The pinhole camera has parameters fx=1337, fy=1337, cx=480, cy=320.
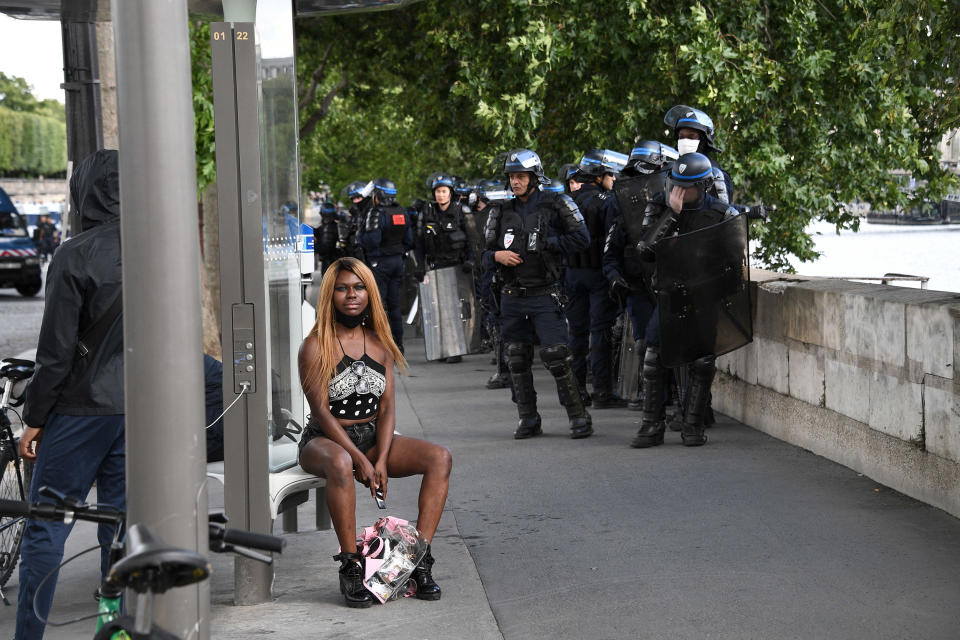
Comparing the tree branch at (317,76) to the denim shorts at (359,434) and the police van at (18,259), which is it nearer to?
the police van at (18,259)

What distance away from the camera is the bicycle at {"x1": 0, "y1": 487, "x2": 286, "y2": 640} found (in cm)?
238

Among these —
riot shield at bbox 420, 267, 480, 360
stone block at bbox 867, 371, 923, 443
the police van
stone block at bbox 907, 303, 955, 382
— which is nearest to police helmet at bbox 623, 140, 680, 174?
stone block at bbox 867, 371, 923, 443

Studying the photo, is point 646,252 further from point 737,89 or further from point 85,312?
point 737,89

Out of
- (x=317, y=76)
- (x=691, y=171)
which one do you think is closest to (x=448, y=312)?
(x=691, y=171)

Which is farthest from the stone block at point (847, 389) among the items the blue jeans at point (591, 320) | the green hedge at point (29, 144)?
the green hedge at point (29, 144)

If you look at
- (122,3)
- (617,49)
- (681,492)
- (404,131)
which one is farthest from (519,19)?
(404,131)

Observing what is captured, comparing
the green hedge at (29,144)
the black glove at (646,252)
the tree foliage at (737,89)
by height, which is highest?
the green hedge at (29,144)

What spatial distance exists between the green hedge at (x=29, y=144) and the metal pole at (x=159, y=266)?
111 m

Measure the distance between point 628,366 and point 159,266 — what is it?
783 cm

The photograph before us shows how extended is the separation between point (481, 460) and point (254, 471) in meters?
3.55

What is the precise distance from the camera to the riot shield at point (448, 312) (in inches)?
581

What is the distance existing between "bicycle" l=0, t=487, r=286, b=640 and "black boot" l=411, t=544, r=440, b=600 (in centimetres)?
252

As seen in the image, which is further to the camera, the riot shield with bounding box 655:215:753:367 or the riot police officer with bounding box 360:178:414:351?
the riot police officer with bounding box 360:178:414:351

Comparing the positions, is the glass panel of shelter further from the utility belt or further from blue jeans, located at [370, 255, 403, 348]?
blue jeans, located at [370, 255, 403, 348]
